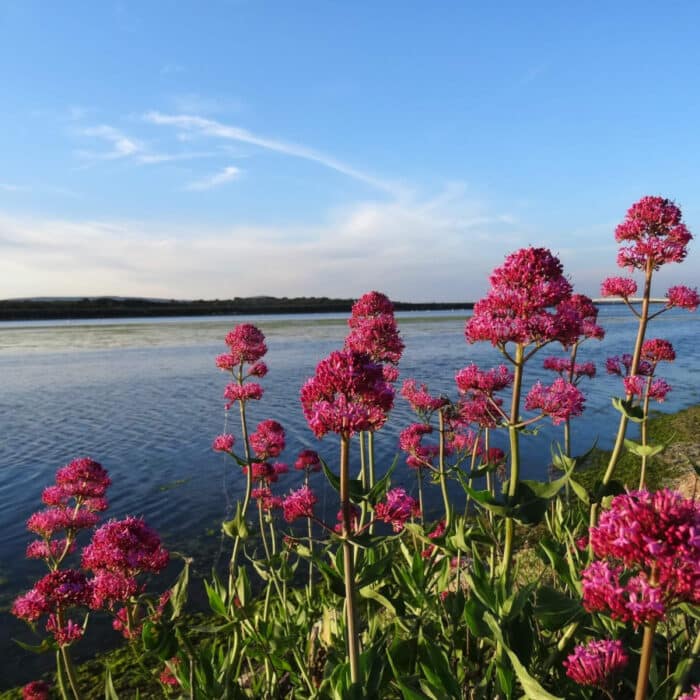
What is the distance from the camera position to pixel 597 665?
2764 millimetres

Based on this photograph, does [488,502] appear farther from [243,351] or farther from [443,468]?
[243,351]

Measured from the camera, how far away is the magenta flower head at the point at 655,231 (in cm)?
499

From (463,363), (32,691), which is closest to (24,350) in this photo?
(463,363)

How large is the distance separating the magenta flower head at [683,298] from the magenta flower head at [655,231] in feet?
2.05

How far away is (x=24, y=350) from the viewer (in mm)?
49969

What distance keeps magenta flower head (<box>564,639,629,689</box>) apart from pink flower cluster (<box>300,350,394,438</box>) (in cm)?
174

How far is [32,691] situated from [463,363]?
33.3 m

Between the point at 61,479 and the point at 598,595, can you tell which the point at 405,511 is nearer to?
the point at 598,595

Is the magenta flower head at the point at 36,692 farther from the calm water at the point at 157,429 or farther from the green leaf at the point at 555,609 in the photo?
the green leaf at the point at 555,609

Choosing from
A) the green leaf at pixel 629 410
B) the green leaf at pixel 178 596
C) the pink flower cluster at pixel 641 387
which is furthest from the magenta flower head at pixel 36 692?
the pink flower cluster at pixel 641 387

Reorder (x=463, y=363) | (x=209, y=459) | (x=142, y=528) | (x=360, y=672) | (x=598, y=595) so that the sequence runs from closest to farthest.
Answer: (x=598, y=595), (x=360, y=672), (x=142, y=528), (x=209, y=459), (x=463, y=363)

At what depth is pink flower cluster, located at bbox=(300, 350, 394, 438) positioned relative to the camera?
3391 mm

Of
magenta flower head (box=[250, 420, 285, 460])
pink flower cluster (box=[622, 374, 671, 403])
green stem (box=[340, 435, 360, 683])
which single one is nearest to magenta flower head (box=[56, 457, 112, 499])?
magenta flower head (box=[250, 420, 285, 460])

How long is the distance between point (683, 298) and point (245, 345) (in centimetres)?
524
